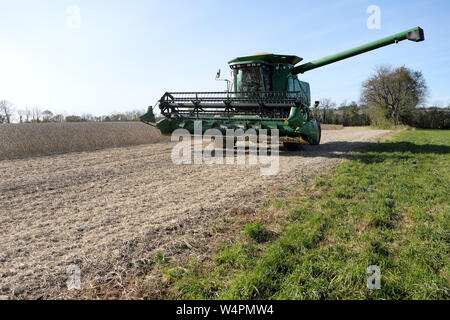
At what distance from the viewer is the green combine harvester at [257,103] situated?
877cm

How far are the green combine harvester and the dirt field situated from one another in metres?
2.32

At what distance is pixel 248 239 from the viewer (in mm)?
2852

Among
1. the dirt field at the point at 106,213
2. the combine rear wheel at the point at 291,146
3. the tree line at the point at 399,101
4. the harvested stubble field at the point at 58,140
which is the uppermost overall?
the tree line at the point at 399,101

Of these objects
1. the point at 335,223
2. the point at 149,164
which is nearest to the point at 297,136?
the point at 149,164

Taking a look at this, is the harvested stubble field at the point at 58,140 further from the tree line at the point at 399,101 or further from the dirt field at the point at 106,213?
the tree line at the point at 399,101

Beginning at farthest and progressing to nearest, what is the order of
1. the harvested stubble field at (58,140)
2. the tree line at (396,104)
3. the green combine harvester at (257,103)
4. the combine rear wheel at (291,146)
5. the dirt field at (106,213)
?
the tree line at (396,104)
the combine rear wheel at (291,146)
the harvested stubble field at (58,140)
the green combine harvester at (257,103)
the dirt field at (106,213)

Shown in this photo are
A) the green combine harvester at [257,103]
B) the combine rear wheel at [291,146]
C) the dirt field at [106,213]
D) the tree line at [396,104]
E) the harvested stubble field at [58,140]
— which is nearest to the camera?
the dirt field at [106,213]

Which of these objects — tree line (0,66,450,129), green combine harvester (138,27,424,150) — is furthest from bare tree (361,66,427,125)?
green combine harvester (138,27,424,150)

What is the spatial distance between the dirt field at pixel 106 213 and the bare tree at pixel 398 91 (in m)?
37.5

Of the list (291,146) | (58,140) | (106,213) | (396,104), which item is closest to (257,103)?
(291,146)

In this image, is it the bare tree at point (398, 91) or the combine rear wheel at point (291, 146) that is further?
the bare tree at point (398, 91)

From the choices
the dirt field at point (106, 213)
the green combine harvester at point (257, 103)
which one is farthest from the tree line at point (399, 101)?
the dirt field at point (106, 213)

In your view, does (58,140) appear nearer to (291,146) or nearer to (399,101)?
(291,146)
